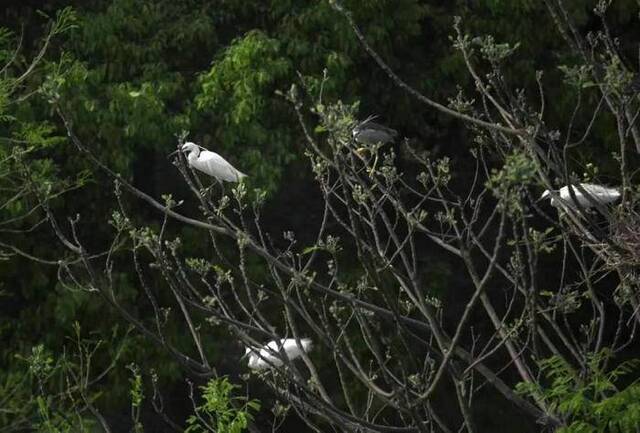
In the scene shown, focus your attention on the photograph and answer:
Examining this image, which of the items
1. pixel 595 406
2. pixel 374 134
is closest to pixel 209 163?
pixel 374 134

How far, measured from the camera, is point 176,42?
10.0 meters

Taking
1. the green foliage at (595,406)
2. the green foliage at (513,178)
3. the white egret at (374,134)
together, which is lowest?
the white egret at (374,134)

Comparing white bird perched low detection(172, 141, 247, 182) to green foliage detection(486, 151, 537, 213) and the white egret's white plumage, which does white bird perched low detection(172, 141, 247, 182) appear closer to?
the white egret's white plumage

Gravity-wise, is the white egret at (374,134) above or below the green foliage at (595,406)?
below

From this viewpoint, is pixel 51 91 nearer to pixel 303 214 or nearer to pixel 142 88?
pixel 142 88

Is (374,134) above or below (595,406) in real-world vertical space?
below

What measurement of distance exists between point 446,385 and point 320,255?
148cm

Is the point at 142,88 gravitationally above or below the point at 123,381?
above

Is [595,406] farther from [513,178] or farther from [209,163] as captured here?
[209,163]

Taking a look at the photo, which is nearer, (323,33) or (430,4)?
(323,33)

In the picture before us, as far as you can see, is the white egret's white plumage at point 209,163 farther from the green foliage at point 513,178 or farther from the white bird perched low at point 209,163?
the green foliage at point 513,178

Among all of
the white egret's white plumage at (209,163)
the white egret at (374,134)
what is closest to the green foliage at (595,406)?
the white egret at (374,134)

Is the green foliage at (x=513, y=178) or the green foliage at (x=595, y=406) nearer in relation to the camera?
the green foliage at (x=513, y=178)

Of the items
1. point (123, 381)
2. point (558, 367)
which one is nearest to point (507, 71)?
point (123, 381)
